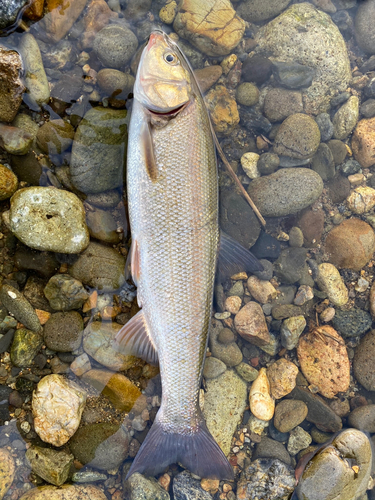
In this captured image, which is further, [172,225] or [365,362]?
[365,362]

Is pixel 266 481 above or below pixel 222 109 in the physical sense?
below

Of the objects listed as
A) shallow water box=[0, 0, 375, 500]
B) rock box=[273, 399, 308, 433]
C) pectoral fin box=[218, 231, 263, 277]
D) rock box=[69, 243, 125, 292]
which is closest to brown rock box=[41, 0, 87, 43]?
shallow water box=[0, 0, 375, 500]

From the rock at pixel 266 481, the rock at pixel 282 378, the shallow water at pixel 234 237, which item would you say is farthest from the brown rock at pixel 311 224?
the rock at pixel 266 481

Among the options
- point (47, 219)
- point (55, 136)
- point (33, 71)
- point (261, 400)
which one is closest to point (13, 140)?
point (55, 136)

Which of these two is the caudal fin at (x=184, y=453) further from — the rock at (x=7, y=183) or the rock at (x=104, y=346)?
the rock at (x=7, y=183)

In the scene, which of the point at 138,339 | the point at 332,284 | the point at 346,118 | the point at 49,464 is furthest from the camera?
the point at 346,118

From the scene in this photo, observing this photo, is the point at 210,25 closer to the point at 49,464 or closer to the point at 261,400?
the point at 261,400

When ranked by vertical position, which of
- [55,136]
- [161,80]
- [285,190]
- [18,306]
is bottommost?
[18,306]

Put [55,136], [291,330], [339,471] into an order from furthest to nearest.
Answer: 1. [291,330]
2. [339,471]
3. [55,136]
